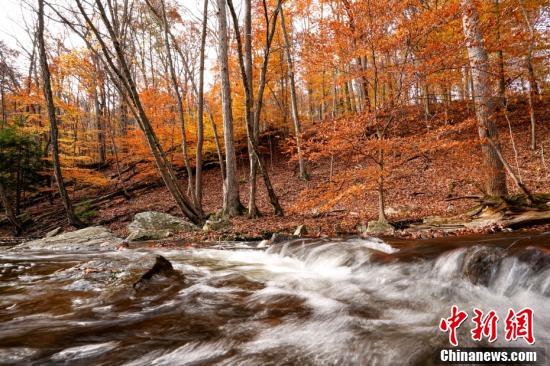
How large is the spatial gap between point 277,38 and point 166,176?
1321 centimetres

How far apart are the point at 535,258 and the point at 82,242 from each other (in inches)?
421

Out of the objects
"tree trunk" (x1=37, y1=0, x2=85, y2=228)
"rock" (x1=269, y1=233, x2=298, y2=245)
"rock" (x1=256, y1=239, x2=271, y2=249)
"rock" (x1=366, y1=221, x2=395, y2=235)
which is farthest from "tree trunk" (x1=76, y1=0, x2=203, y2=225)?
"rock" (x1=366, y1=221, x2=395, y2=235)

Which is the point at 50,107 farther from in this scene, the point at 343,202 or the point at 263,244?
the point at 343,202

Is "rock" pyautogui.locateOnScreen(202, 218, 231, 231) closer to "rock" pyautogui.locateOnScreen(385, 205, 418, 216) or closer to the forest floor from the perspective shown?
the forest floor

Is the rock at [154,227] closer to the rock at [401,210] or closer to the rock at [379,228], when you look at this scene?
the rock at [379,228]

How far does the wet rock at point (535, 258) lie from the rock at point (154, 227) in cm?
854

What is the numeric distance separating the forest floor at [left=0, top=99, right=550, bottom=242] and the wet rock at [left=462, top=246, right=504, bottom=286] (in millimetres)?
2422

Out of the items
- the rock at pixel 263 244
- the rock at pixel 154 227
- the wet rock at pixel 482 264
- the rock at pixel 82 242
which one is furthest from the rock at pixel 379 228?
the rock at pixel 82 242

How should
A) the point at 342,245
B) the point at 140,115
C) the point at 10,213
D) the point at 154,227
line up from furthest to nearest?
the point at 10,213
the point at 154,227
the point at 140,115
the point at 342,245

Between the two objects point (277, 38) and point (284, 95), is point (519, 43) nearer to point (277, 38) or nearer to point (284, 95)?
point (277, 38)

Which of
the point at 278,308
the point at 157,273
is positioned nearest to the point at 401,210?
the point at 278,308

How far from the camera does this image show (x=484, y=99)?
732 cm

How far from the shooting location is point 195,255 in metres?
6.93

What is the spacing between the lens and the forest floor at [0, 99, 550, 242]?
8.73m
